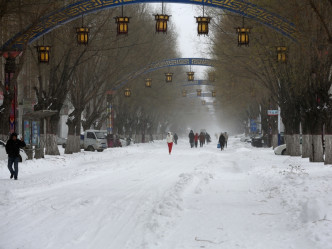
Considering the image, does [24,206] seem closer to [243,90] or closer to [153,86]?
[243,90]

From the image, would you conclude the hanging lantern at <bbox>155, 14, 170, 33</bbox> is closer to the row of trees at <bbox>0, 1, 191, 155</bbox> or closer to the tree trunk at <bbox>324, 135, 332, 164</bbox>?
the row of trees at <bbox>0, 1, 191, 155</bbox>

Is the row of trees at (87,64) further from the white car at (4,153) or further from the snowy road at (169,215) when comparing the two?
the snowy road at (169,215)

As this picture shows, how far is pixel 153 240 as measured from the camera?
6.98 m

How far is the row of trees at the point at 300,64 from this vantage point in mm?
21156

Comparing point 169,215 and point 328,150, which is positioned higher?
point 328,150

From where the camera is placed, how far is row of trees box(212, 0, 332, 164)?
2116cm

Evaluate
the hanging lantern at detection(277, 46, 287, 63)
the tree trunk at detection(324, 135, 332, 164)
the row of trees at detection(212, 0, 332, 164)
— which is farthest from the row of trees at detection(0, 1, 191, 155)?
the tree trunk at detection(324, 135, 332, 164)

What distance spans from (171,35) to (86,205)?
39675 mm

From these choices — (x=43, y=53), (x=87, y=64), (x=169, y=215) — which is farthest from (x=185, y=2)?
(x=169, y=215)

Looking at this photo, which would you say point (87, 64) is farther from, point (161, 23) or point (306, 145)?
point (161, 23)

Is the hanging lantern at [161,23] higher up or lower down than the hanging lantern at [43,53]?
higher up

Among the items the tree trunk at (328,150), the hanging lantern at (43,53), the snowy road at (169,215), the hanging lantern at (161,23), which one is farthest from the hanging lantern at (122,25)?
the tree trunk at (328,150)

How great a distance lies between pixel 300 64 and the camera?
25172 millimetres

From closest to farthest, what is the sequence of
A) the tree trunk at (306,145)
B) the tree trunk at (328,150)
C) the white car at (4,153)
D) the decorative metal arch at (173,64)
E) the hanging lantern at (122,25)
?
the hanging lantern at (122,25), the tree trunk at (328,150), the white car at (4,153), the tree trunk at (306,145), the decorative metal arch at (173,64)
